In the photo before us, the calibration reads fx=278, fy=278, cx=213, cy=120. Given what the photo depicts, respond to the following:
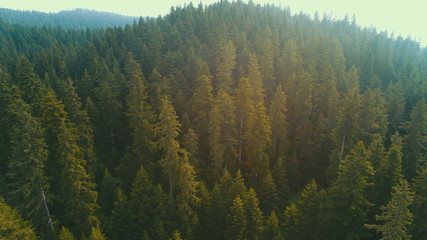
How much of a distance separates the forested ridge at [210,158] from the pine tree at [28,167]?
11cm

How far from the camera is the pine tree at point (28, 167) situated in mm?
22844

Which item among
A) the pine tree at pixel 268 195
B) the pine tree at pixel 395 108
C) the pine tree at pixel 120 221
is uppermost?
the pine tree at pixel 395 108

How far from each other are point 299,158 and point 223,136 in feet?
47.8

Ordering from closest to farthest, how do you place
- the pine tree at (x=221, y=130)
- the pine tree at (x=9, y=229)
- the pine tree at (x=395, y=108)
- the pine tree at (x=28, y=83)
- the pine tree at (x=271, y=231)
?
the pine tree at (x=9, y=229)
the pine tree at (x=271, y=231)
the pine tree at (x=221, y=130)
the pine tree at (x=28, y=83)
the pine tree at (x=395, y=108)

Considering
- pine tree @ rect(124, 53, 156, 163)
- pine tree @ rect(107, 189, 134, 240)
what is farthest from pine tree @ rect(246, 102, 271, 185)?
pine tree @ rect(107, 189, 134, 240)

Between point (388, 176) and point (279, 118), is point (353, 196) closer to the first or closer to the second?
point (388, 176)

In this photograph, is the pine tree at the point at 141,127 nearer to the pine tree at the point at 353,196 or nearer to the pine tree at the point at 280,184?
the pine tree at the point at 280,184

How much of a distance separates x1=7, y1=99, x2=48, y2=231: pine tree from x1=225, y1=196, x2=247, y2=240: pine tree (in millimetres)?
17380

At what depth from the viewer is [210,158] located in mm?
42938

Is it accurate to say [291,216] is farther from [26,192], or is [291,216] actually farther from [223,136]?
[26,192]

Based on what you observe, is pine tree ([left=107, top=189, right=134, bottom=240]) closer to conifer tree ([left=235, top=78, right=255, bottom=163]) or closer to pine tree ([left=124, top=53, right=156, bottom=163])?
pine tree ([left=124, top=53, right=156, bottom=163])

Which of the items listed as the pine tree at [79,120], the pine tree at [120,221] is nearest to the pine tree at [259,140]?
the pine tree at [120,221]

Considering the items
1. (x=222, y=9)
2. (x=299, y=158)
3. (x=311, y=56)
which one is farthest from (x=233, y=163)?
(x=222, y=9)

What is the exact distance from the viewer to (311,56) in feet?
220
